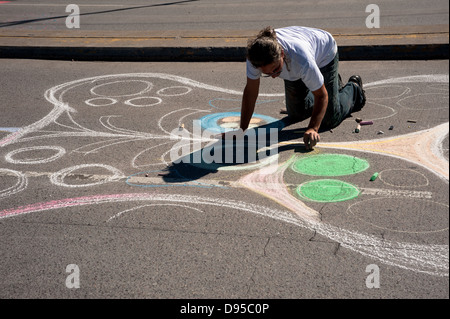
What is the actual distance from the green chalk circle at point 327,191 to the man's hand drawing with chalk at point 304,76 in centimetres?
56

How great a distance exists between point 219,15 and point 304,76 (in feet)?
22.5

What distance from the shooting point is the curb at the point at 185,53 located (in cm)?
657

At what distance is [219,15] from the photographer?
10.5 m

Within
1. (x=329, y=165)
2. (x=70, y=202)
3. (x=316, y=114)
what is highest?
(x=316, y=114)

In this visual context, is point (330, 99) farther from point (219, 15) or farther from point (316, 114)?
point (219, 15)

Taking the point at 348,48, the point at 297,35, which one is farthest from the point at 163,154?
the point at 348,48

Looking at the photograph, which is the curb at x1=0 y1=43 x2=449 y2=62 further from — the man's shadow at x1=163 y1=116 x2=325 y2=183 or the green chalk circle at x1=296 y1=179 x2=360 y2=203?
the green chalk circle at x1=296 y1=179 x2=360 y2=203

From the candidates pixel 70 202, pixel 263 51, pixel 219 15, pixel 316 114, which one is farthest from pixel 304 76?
pixel 219 15

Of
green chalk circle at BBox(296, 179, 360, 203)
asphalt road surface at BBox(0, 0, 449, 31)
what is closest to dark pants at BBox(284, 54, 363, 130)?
green chalk circle at BBox(296, 179, 360, 203)

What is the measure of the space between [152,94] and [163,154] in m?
A: 1.74

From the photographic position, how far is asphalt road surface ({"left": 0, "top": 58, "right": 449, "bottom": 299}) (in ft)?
9.28

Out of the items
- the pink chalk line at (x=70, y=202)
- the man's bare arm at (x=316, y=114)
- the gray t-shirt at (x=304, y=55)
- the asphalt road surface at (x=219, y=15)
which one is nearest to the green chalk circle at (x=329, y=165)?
the man's bare arm at (x=316, y=114)

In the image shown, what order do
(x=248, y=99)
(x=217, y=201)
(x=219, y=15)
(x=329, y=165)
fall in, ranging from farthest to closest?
(x=219, y=15), (x=248, y=99), (x=329, y=165), (x=217, y=201)
